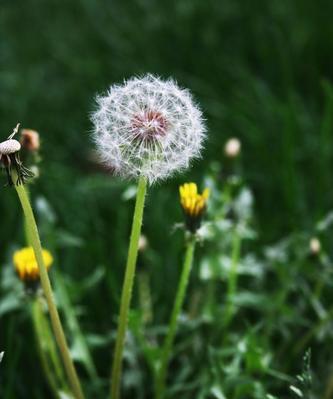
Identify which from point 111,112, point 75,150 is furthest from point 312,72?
point 111,112

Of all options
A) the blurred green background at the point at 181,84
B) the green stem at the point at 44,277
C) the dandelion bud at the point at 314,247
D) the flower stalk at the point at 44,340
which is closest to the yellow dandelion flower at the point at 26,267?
the flower stalk at the point at 44,340

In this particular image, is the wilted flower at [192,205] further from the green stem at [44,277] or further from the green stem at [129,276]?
the green stem at [44,277]

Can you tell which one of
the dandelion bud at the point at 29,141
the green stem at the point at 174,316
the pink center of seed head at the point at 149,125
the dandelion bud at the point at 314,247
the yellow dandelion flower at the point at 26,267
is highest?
the dandelion bud at the point at 29,141

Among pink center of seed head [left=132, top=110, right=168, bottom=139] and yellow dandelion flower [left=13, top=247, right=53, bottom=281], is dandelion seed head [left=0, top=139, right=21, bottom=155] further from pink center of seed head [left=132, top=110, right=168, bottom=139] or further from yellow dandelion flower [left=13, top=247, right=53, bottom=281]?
yellow dandelion flower [left=13, top=247, right=53, bottom=281]

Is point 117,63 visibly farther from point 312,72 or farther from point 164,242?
point 164,242

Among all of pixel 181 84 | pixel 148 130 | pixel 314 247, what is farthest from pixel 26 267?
pixel 181 84
